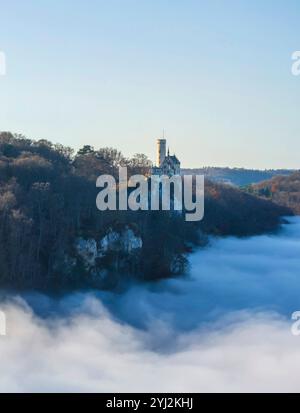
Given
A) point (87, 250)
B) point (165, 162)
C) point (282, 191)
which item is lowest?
point (87, 250)

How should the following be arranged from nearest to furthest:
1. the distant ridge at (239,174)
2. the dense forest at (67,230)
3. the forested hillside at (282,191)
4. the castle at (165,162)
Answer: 1. the dense forest at (67,230)
2. the castle at (165,162)
3. the forested hillside at (282,191)
4. the distant ridge at (239,174)

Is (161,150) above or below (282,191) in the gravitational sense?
above

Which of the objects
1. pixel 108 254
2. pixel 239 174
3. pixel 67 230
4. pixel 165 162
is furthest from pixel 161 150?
pixel 239 174

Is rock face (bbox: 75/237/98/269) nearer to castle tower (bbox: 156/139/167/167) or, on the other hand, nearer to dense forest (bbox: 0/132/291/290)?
dense forest (bbox: 0/132/291/290)

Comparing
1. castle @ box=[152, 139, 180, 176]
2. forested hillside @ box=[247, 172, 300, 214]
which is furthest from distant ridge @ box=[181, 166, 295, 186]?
castle @ box=[152, 139, 180, 176]

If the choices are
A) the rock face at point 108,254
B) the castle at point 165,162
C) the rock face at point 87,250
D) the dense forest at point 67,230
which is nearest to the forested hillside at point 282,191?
the castle at point 165,162

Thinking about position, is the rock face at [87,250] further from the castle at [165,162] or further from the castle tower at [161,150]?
the castle tower at [161,150]

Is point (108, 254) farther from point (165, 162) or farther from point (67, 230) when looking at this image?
point (165, 162)

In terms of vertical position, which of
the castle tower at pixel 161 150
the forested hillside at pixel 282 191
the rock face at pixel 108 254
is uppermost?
the castle tower at pixel 161 150
